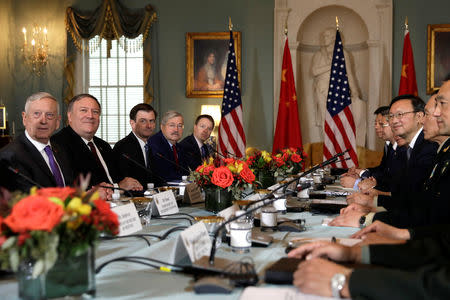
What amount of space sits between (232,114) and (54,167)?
16.8ft

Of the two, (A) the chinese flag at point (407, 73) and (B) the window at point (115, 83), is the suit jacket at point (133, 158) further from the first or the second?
(A) the chinese flag at point (407, 73)

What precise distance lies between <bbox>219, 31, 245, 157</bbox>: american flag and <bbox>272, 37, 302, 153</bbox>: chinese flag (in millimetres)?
638

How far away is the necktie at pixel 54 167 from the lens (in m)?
2.98

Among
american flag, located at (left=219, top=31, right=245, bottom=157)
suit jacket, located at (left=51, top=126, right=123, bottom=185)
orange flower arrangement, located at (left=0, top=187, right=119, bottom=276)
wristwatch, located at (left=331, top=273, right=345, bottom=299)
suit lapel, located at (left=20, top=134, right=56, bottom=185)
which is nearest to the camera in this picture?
orange flower arrangement, located at (left=0, top=187, right=119, bottom=276)

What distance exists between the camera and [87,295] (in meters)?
1.26

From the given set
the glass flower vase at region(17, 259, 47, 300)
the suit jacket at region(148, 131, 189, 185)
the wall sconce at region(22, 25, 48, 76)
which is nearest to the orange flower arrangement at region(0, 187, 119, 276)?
the glass flower vase at region(17, 259, 47, 300)

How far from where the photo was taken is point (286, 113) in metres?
8.12

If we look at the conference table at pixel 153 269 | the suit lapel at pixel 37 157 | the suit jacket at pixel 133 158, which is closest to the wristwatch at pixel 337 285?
the conference table at pixel 153 269

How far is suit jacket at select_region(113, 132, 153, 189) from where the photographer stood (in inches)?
170

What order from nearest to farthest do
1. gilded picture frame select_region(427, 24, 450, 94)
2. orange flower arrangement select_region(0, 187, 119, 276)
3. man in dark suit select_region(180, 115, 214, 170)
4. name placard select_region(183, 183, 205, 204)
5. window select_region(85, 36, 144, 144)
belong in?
orange flower arrangement select_region(0, 187, 119, 276)
name placard select_region(183, 183, 205, 204)
man in dark suit select_region(180, 115, 214, 170)
gilded picture frame select_region(427, 24, 450, 94)
window select_region(85, 36, 144, 144)

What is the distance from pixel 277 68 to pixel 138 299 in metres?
7.39

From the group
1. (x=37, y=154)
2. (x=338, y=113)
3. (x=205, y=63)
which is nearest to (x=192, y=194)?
(x=37, y=154)

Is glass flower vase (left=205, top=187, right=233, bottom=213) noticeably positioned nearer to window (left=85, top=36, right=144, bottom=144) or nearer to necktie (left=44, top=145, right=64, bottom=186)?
necktie (left=44, top=145, right=64, bottom=186)

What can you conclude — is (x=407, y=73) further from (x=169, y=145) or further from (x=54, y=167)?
(x=54, y=167)
